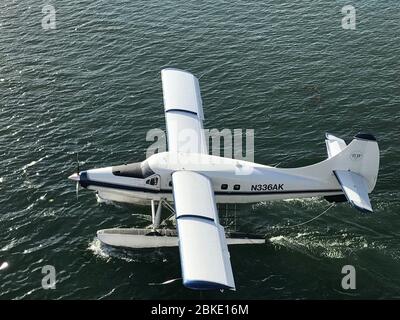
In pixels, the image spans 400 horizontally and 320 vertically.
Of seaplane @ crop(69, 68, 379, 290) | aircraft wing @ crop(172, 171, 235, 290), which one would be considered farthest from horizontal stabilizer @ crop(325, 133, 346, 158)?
aircraft wing @ crop(172, 171, 235, 290)

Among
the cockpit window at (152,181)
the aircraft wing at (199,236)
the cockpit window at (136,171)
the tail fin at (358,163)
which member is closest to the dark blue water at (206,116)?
the tail fin at (358,163)

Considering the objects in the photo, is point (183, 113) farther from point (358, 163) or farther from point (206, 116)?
point (358, 163)

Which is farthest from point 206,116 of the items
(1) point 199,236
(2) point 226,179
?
(1) point 199,236

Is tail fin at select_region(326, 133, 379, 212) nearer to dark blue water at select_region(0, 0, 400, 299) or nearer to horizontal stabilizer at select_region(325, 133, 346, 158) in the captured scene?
horizontal stabilizer at select_region(325, 133, 346, 158)

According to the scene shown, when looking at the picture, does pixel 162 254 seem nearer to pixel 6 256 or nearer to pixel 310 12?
pixel 6 256

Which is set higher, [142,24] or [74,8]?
[74,8]

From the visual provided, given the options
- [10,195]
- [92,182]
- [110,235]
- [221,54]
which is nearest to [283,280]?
[110,235]

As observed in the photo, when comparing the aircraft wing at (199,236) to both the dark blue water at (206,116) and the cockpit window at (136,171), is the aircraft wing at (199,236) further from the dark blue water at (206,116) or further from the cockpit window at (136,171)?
the dark blue water at (206,116)
